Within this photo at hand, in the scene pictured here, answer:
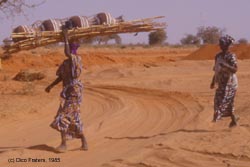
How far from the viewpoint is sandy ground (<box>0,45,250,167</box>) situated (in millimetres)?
7438

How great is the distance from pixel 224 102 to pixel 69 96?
282cm

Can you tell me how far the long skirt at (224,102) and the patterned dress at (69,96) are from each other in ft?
8.47

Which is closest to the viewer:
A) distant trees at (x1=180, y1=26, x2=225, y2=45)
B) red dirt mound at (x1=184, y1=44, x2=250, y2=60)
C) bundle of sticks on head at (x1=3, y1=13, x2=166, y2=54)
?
bundle of sticks on head at (x1=3, y1=13, x2=166, y2=54)

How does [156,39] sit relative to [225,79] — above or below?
below

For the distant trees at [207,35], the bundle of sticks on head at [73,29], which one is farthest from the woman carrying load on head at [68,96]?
the distant trees at [207,35]

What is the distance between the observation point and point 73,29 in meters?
14.5

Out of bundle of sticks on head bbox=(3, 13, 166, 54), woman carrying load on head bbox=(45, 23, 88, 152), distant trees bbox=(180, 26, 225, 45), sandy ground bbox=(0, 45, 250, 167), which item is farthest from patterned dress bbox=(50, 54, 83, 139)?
distant trees bbox=(180, 26, 225, 45)

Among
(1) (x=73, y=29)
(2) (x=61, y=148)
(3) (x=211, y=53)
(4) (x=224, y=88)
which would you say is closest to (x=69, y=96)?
(2) (x=61, y=148)

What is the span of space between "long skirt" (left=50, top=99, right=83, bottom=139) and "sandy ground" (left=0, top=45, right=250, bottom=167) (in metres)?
0.39

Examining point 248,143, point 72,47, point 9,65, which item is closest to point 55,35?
point 72,47

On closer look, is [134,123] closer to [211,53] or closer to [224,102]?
[224,102]

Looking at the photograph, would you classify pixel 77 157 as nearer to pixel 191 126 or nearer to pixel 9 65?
pixel 191 126

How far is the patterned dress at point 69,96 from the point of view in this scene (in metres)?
8.02

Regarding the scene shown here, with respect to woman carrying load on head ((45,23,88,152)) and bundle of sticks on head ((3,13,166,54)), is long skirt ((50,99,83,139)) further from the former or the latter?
bundle of sticks on head ((3,13,166,54))
